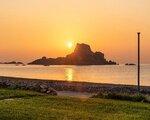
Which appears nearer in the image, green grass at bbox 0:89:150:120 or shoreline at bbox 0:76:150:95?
green grass at bbox 0:89:150:120

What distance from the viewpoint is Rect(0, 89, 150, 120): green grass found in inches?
791

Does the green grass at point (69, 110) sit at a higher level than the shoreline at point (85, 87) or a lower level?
lower

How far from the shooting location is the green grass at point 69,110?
2009 cm

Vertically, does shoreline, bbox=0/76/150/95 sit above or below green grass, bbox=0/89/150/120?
above

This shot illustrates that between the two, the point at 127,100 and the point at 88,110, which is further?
the point at 127,100

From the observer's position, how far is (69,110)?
21.9m

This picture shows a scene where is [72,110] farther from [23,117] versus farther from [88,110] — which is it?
[23,117]

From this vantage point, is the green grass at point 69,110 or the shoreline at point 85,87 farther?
the shoreline at point 85,87

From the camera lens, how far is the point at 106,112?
71.5 ft

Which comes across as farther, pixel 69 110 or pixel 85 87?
pixel 85 87

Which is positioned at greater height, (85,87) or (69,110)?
(85,87)

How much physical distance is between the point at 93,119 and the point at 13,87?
1766 cm

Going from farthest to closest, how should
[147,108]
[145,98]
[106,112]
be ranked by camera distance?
[145,98]
[147,108]
[106,112]

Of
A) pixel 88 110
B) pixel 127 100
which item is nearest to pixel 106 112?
pixel 88 110
